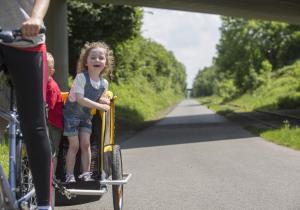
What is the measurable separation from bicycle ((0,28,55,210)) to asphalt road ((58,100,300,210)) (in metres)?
2.36

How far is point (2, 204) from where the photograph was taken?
2881 mm

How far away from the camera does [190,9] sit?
23.5 m

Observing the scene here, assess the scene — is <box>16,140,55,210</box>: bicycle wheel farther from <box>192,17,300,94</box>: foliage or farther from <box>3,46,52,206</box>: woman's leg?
<box>192,17,300,94</box>: foliage

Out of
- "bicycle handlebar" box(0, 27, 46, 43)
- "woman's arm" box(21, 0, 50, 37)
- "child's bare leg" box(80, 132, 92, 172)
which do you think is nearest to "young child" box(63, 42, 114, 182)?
"child's bare leg" box(80, 132, 92, 172)

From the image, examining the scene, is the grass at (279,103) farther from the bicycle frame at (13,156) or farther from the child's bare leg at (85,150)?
the bicycle frame at (13,156)

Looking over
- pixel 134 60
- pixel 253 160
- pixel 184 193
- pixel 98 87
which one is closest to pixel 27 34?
pixel 98 87

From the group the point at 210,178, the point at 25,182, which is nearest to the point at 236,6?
the point at 210,178

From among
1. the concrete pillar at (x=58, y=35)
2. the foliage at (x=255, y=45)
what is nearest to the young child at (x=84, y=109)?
the concrete pillar at (x=58, y=35)

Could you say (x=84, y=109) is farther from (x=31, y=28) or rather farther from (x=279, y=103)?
(x=279, y=103)

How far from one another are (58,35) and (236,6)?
7.89 meters

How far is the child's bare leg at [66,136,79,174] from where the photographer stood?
4.74m

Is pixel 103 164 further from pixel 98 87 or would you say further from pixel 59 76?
pixel 59 76

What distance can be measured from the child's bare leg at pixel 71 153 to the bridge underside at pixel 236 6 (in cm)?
1601

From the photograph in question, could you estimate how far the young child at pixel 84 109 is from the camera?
471 centimetres
